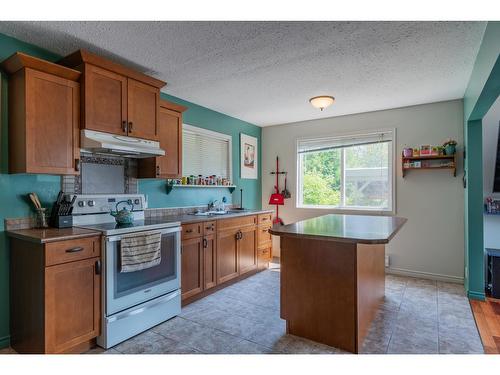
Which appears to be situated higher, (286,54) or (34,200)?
(286,54)

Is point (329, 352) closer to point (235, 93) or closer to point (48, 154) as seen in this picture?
point (48, 154)

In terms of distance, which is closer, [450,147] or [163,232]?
[163,232]

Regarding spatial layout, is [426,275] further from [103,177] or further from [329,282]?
[103,177]

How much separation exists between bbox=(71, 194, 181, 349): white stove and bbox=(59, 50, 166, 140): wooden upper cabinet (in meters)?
0.68

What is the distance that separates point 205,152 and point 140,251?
205 centimetres

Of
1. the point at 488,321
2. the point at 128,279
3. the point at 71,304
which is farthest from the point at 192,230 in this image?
the point at 488,321

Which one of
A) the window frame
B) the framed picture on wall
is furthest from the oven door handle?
the window frame

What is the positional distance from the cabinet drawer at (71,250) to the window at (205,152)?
68.6 inches

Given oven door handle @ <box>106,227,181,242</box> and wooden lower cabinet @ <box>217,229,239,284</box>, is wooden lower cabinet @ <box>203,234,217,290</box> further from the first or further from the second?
oven door handle @ <box>106,227,181,242</box>

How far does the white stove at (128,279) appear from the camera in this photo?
2.17 meters

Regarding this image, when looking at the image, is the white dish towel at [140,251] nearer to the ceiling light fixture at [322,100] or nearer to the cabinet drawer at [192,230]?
the cabinet drawer at [192,230]

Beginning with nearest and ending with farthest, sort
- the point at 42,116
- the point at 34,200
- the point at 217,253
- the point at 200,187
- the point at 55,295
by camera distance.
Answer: the point at 55,295
the point at 42,116
the point at 34,200
the point at 217,253
the point at 200,187

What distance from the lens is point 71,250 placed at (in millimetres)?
1994

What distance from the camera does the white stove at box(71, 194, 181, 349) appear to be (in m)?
2.17
